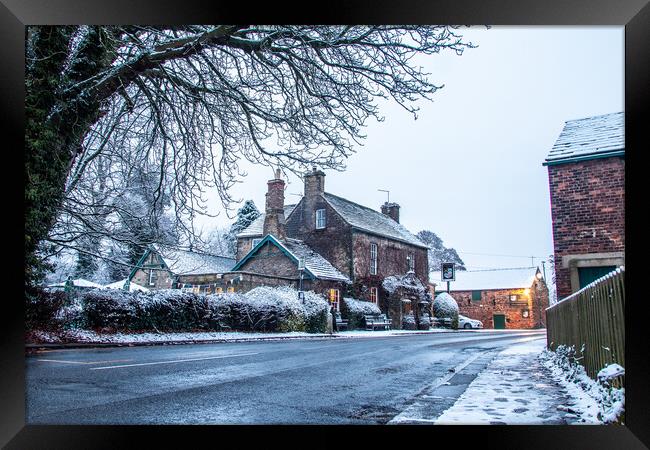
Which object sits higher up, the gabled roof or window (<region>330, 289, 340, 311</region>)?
the gabled roof

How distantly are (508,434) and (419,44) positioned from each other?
4.72 metres

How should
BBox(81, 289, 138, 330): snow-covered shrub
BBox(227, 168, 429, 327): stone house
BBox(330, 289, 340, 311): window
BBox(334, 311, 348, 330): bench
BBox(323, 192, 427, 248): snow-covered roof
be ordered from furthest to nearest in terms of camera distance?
BBox(334, 311, 348, 330): bench, BBox(330, 289, 340, 311): window, BBox(227, 168, 429, 327): stone house, BBox(323, 192, 427, 248): snow-covered roof, BBox(81, 289, 138, 330): snow-covered shrub

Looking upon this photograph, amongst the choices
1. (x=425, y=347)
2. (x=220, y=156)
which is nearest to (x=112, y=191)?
(x=220, y=156)

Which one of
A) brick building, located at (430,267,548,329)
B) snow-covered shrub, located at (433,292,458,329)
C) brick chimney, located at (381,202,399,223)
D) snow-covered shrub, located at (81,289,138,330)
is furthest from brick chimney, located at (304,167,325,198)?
snow-covered shrub, located at (433,292,458,329)

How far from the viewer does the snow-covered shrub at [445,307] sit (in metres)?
14.7

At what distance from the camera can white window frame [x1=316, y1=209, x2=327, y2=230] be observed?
11.5 meters

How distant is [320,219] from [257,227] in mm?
1601

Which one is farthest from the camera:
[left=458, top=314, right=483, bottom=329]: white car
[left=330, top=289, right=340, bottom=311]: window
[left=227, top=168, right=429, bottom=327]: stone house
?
[left=458, top=314, right=483, bottom=329]: white car

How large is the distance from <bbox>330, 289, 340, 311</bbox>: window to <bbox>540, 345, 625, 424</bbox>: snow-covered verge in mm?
7366

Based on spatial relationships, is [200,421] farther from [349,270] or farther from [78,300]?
[349,270]

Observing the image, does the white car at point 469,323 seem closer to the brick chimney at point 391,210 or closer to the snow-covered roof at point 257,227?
the brick chimney at point 391,210

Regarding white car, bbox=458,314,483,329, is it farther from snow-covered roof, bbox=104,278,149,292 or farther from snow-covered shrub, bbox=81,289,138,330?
snow-covered shrub, bbox=81,289,138,330
